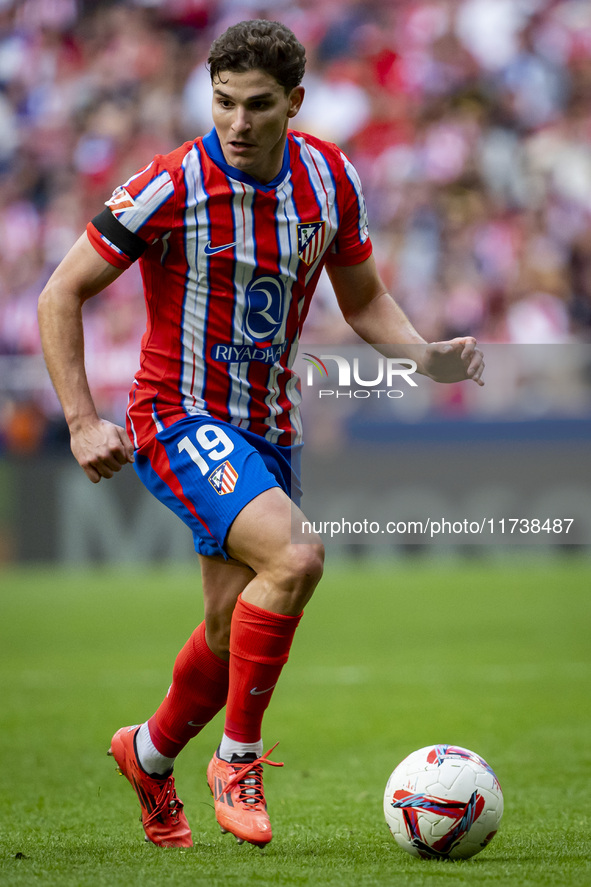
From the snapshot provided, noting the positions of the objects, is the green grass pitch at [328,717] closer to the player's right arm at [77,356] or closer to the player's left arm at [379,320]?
the player's right arm at [77,356]

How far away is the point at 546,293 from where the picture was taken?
12.3m

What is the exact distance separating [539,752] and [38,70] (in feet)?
39.6

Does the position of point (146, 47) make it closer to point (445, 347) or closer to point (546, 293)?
point (546, 293)

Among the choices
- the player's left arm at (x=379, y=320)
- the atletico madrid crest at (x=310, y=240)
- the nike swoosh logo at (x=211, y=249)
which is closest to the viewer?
the nike swoosh logo at (x=211, y=249)

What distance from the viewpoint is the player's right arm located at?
305 centimetres

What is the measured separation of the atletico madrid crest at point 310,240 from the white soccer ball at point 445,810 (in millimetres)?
1422

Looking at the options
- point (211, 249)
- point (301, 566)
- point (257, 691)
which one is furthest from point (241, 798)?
point (211, 249)

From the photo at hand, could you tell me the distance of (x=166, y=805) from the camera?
339 cm

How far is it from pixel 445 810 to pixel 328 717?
292cm

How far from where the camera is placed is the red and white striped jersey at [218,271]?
313cm

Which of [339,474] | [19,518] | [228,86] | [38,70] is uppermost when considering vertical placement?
[38,70]

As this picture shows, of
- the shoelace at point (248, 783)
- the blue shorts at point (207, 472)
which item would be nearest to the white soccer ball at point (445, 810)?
the shoelace at point (248, 783)

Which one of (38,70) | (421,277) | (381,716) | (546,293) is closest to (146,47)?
(38,70)

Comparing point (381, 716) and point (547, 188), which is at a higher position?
point (547, 188)
